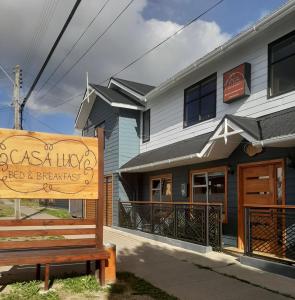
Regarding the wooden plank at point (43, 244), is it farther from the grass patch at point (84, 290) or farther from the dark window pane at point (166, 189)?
the dark window pane at point (166, 189)

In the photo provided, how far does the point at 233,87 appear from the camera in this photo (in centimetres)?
1078

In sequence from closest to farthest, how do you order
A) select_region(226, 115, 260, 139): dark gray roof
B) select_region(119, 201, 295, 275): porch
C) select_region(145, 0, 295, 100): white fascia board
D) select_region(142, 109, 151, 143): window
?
1. select_region(119, 201, 295, 275): porch
2. select_region(226, 115, 260, 139): dark gray roof
3. select_region(145, 0, 295, 100): white fascia board
4. select_region(142, 109, 151, 143): window

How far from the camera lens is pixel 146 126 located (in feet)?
54.1

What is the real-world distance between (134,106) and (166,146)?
114 inches

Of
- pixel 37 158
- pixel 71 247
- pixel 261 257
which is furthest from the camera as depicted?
pixel 261 257

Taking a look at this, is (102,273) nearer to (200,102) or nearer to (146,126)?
(200,102)

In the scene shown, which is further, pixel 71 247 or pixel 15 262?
pixel 71 247

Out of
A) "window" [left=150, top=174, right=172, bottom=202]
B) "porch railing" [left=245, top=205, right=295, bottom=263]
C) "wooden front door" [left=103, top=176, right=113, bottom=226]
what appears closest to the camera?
"porch railing" [left=245, top=205, right=295, bottom=263]

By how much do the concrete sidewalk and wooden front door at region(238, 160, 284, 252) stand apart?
2.79 feet

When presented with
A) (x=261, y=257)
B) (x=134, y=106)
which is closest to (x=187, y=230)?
(x=261, y=257)

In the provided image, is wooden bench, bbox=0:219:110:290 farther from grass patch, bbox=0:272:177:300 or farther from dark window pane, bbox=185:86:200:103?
dark window pane, bbox=185:86:200:103

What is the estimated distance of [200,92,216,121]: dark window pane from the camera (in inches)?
467

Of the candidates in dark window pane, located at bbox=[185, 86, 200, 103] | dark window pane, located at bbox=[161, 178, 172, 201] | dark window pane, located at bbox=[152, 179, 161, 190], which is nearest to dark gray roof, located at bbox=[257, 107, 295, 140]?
dark window pane, located at bbox=[185, 86, 200, 103]

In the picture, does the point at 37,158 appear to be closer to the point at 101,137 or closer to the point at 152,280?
the point at 101,137
